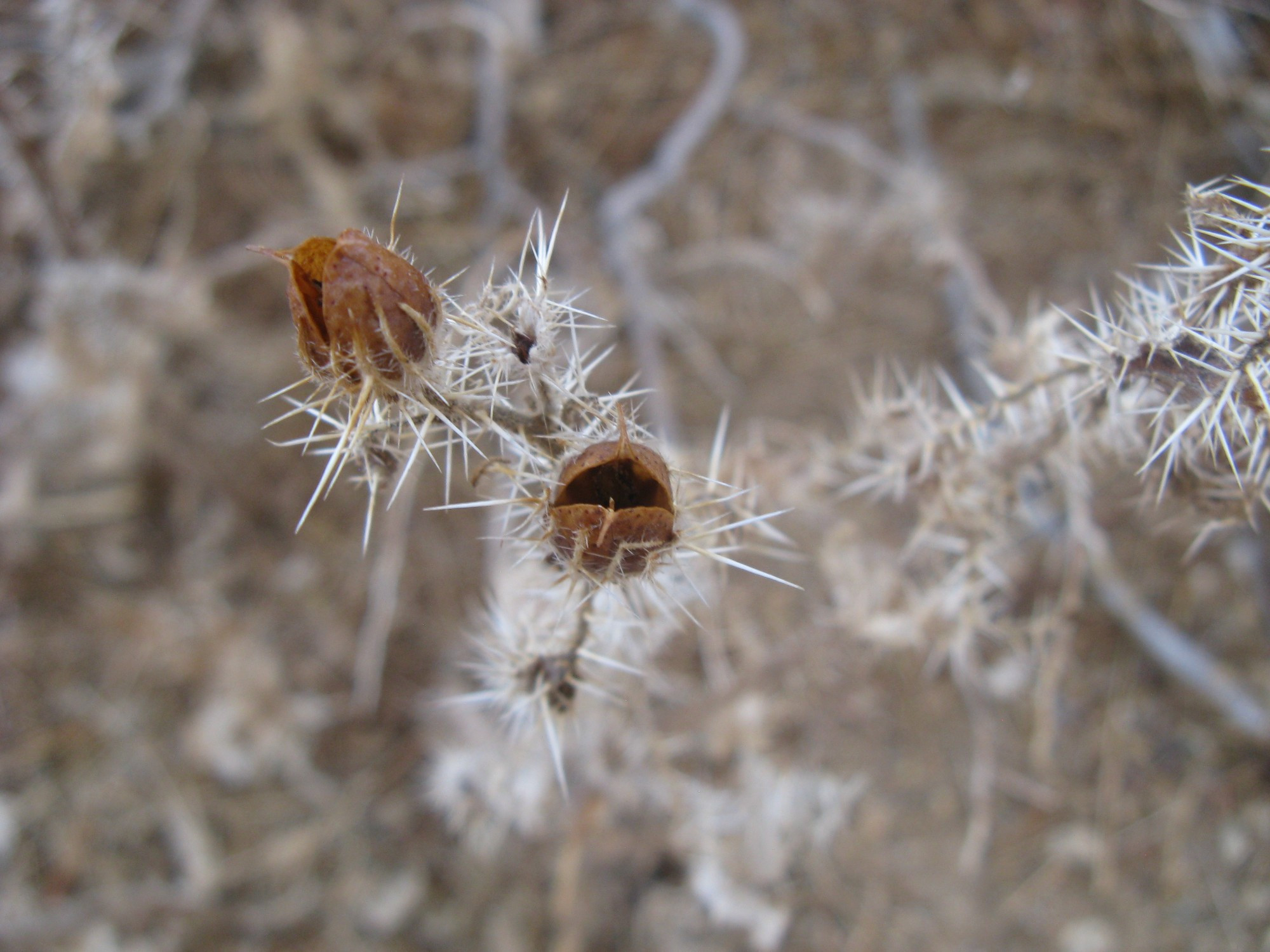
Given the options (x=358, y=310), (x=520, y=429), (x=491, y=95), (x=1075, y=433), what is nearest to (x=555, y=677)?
(x=520, y=429)

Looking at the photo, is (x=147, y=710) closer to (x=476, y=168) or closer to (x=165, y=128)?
(x=165, y=128)

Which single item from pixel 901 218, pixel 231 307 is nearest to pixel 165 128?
pixel 231 307

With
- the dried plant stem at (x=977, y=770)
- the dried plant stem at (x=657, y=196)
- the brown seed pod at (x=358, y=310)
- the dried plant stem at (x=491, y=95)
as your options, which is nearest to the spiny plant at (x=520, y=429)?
the brown seed pod at (x=358, y=310)

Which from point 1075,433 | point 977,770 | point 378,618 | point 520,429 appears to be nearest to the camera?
point 520,429

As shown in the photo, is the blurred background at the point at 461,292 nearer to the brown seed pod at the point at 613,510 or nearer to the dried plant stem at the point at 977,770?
the dried plant stem at the point at 977,770

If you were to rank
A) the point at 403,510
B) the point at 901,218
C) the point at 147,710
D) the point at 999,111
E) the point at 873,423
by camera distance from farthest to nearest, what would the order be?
the point at 999,111 < the point at 147,710 < the point at 901,218 < the point at 403,510 < the point at 873,423

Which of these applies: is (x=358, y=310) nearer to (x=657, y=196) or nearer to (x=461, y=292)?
(x=461, y=292)
